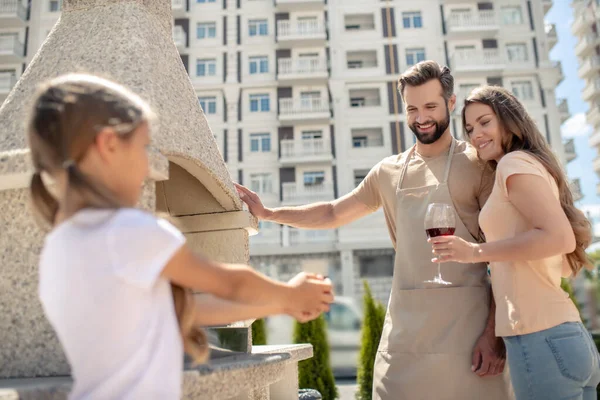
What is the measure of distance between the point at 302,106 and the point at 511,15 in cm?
1062

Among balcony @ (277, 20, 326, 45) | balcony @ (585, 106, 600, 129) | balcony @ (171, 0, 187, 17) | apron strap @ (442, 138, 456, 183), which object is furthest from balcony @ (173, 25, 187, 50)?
apron strap @ (442, 138, 456, 183)

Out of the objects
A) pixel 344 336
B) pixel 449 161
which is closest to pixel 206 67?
pixel 344 336

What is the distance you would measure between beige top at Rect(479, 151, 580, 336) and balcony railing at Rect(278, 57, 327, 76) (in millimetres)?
21863

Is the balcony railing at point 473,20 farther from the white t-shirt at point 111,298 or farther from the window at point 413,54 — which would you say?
the white t-shirt at point 111,298

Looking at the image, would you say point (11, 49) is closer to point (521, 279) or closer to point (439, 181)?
point (439, 181)

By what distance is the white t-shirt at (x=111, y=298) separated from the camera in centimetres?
104

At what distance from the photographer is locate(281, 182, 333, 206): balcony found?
2236cm

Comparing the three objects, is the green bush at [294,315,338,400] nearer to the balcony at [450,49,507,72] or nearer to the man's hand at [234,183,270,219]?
the man's hand at [234,183,270,219]

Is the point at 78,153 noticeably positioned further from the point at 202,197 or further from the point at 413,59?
the point at 413,59

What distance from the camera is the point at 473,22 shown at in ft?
77.4

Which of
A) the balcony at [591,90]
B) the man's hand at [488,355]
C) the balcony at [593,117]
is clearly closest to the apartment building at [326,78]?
the balcony at [593,117]

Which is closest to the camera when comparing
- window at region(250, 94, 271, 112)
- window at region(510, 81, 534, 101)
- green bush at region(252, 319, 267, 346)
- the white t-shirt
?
the white t-shirt

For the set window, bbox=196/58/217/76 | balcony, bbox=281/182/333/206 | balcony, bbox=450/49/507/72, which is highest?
window, bbox=196/58/217/76

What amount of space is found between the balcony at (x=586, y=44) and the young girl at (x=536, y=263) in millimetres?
30867
